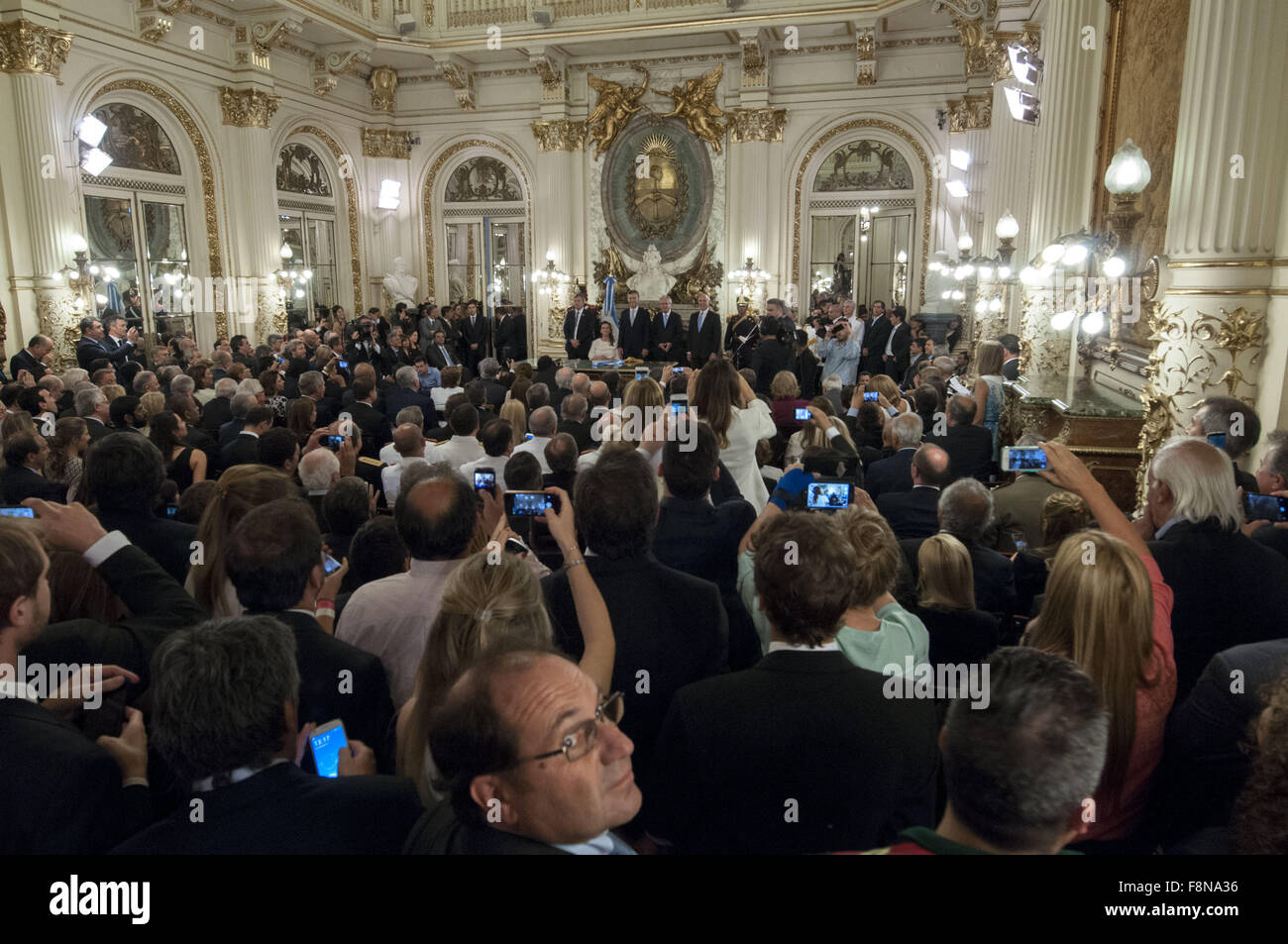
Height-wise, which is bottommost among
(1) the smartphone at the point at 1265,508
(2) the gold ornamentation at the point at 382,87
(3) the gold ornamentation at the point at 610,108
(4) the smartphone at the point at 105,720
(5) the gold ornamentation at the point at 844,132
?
(4) the smartphone at the point at 105,720

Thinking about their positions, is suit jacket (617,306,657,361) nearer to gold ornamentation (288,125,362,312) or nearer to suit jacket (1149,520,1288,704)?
gold ornamentation (288,125,362,312)

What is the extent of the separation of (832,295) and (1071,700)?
14.2 meters


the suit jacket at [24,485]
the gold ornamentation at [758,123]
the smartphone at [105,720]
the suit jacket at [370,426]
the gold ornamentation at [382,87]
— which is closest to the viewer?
the smartphone at [105,720]

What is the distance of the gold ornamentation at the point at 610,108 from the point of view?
50.1 ft

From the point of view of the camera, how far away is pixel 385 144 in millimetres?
16359

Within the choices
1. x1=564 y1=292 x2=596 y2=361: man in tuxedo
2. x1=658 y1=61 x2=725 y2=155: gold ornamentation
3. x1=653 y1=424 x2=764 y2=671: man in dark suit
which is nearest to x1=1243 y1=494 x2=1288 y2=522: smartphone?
x1=653 y1=424 x2=764 y2=671: man in dark suit

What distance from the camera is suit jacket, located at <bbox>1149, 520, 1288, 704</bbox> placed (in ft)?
7.61

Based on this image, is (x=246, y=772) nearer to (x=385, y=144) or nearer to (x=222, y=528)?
(x=222, y=528)

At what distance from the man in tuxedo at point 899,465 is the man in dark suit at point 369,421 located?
11.0 feet

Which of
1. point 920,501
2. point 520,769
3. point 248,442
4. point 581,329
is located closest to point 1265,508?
point 920,501

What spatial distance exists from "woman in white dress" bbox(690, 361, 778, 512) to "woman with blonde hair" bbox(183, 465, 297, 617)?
6.88ft

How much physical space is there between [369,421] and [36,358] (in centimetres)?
450

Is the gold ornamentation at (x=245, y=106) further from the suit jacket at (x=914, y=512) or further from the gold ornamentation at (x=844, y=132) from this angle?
the suit jacket at (x=914, y=512)

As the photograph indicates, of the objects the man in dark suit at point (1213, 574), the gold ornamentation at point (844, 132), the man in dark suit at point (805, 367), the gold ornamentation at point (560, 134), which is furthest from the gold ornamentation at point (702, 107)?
the man in dark suit at point (1213, 574)
